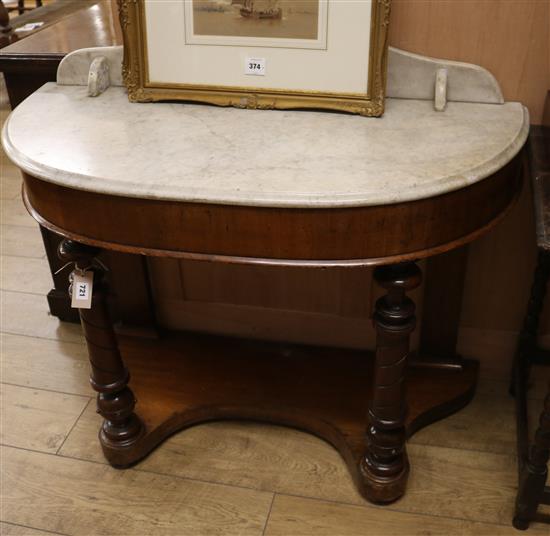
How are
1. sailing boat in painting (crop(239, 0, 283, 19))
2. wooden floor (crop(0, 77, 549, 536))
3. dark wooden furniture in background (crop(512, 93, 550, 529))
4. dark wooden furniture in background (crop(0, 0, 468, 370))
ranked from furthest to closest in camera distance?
dark wooden furniture in background (crop(0, 0, 468, 370)), wooden floor (crop(0, 77, 549, 536)), sailing boat in painting (crop(239, 0, 283, 19)), dark wooden furniture in background (crop(512, 93, 550, 529))

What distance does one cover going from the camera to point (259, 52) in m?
1.50

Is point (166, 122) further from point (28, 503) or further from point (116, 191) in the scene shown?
point (28, 503)

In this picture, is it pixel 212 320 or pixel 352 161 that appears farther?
pixel 212 320

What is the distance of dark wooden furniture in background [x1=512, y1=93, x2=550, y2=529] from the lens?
1.35m

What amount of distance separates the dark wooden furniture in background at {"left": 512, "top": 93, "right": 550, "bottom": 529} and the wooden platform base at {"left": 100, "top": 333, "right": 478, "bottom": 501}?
0.16 m

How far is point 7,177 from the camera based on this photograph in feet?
11.0

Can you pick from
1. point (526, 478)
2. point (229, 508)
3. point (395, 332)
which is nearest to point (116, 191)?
point (395, 332)

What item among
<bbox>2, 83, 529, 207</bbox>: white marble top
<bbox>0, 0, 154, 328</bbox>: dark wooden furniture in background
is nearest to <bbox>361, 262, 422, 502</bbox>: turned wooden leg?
<bbox>2, 83, 529, 207</bbox>: white marble top

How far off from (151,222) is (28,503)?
0.89 meters

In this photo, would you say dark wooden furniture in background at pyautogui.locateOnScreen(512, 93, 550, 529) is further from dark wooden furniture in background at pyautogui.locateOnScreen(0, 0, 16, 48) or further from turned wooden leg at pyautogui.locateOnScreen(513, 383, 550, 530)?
dark wooden furniture in background at pyautogui.locateOnScreen(0, 0, 16, 48)

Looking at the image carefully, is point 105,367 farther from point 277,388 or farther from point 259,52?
point 259,52

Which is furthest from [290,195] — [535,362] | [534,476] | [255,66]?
[535,362]

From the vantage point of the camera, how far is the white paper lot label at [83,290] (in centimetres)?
153

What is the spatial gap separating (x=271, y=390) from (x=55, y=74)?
40.3 inches
